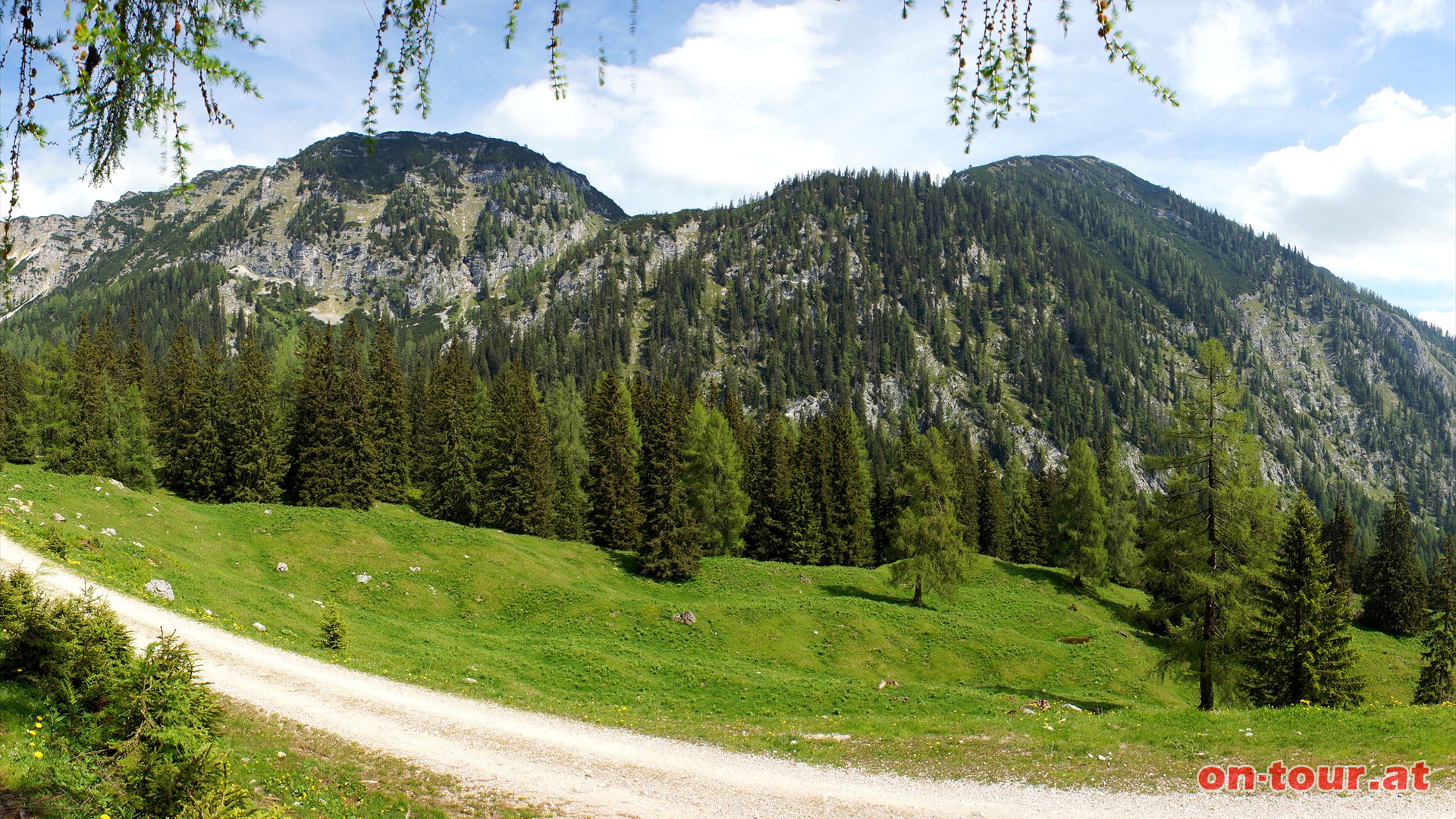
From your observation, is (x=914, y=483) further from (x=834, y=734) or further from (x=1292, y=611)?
→ (x=834, y=734)

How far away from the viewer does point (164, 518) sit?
1261 inches

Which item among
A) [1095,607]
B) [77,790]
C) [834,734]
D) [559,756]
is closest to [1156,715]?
[834,734]

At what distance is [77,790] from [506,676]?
13.8 m

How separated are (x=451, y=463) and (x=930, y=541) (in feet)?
119

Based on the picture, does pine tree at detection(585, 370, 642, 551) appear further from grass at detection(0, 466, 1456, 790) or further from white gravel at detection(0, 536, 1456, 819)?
white gravel at detection(0, 536, 1456, 819)

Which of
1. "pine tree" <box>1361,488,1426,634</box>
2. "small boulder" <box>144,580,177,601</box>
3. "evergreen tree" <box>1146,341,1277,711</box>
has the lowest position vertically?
"pine tree" <box>1361,488,1426,634</box>

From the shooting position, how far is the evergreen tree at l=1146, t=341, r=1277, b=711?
76.5ft

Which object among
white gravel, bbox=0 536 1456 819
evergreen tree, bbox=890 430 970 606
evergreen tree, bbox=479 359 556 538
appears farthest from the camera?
evergreen tree, bbox=479 359 556 538

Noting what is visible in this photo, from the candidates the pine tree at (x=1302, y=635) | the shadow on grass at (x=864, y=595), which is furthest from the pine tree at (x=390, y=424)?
the pine tree at (x=1302, y=635)

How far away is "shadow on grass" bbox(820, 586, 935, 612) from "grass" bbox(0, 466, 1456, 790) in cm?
27

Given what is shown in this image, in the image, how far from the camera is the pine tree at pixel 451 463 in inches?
2138

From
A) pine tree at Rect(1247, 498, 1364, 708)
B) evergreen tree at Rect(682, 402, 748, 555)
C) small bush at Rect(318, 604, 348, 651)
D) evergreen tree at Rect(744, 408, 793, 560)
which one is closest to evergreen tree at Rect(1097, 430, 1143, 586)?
evergreen tree at Rect(744, 408, 793, 560)

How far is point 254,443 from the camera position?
149 feet

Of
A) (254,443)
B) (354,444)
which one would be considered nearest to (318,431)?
(354,444)
